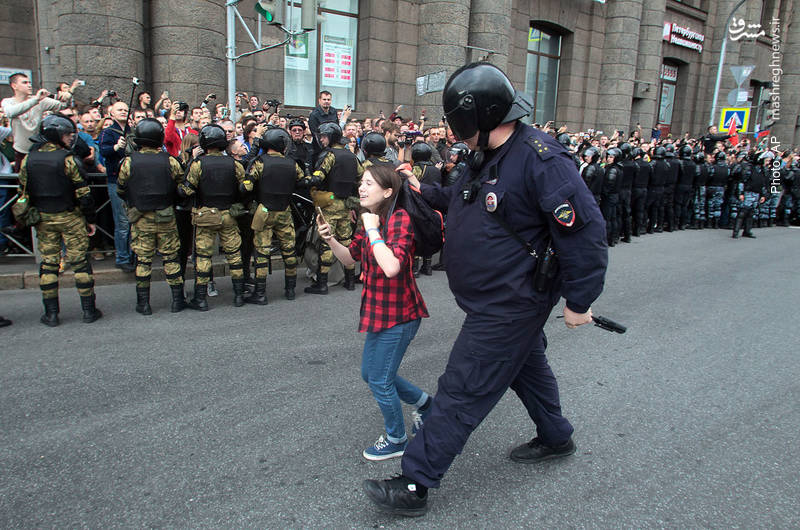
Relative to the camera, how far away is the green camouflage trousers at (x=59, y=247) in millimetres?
5332

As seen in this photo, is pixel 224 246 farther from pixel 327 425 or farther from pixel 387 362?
pixel 387 362

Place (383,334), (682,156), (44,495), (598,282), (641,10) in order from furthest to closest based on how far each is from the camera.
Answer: (641,10) → (682,156) → (383,334) → (44,495) → (598,282)

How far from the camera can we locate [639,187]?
1209 centimetres

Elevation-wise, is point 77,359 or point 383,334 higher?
point 383,334

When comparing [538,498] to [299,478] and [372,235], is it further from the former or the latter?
[372,235]

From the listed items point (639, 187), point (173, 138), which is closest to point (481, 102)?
point (173, 138)

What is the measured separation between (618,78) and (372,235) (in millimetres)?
20854

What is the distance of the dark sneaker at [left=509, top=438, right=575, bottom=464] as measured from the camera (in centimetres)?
318

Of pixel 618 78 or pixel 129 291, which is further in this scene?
pixel 618 78

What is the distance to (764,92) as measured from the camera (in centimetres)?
2511

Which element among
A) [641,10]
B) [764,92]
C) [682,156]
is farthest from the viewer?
[764,92]

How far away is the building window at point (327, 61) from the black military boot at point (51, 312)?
938 centimetres

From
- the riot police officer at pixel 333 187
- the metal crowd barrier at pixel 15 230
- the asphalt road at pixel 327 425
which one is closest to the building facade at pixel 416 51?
the riot police officer at pixel 333 187

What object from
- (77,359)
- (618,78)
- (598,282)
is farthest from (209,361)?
(618,78)
